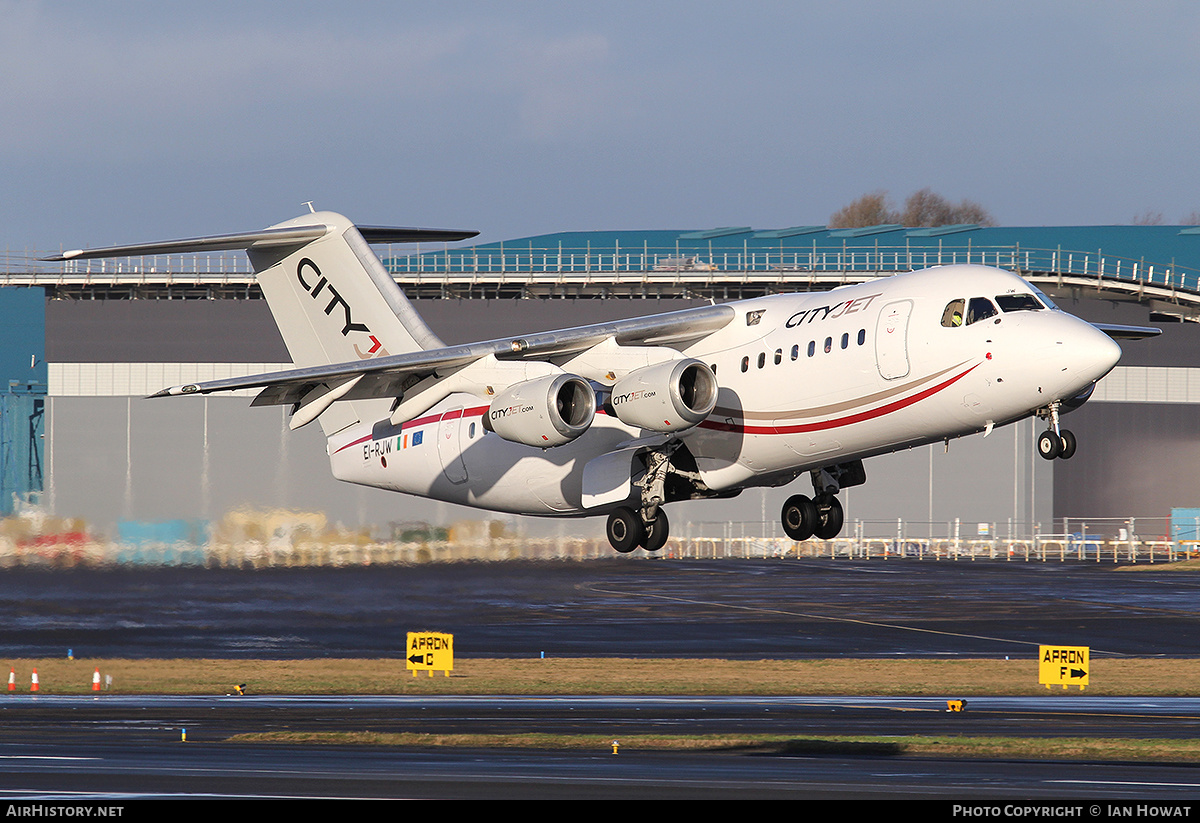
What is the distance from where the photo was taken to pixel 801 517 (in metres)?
23.4

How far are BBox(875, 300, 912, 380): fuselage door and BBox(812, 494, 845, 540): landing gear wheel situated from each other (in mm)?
3226

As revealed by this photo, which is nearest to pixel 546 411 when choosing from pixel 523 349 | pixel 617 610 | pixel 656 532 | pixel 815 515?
pixel 523 349

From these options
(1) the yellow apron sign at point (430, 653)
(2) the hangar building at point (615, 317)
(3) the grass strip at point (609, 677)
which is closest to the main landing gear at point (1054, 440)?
(3) the grass strip at point (609, 677)

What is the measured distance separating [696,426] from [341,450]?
7.45m

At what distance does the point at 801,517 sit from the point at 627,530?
272 centimetres

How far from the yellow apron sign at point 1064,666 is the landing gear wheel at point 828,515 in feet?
75.1

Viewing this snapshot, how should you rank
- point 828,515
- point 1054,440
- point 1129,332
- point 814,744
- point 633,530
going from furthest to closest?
point 814,744
point 828,515
point 1129,332
point 633,530
point 1054,440

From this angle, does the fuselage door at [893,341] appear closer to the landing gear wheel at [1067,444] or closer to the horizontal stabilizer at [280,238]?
the landing gear wheel at [1067,444]

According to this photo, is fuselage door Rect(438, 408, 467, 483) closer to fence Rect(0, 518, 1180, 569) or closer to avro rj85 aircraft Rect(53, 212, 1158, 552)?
avro rj85 aircraft Rect(53, 212, 1158, 552)

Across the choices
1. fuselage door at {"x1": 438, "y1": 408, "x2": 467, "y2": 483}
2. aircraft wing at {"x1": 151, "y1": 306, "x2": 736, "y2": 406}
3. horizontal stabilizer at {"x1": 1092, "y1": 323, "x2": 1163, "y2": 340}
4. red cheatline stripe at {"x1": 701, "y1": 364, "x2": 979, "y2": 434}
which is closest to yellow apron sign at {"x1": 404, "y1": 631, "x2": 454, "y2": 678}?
fuselage door at {"x1": 438, "y1": 408, "x2": 467, "y2": 483}

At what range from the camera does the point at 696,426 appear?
21984 millimetres

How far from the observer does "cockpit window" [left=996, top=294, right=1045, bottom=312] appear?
785 inches

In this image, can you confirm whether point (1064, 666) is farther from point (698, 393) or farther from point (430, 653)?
point (698, 393)

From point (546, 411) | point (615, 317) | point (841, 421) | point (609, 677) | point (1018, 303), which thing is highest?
point (615, 317)
